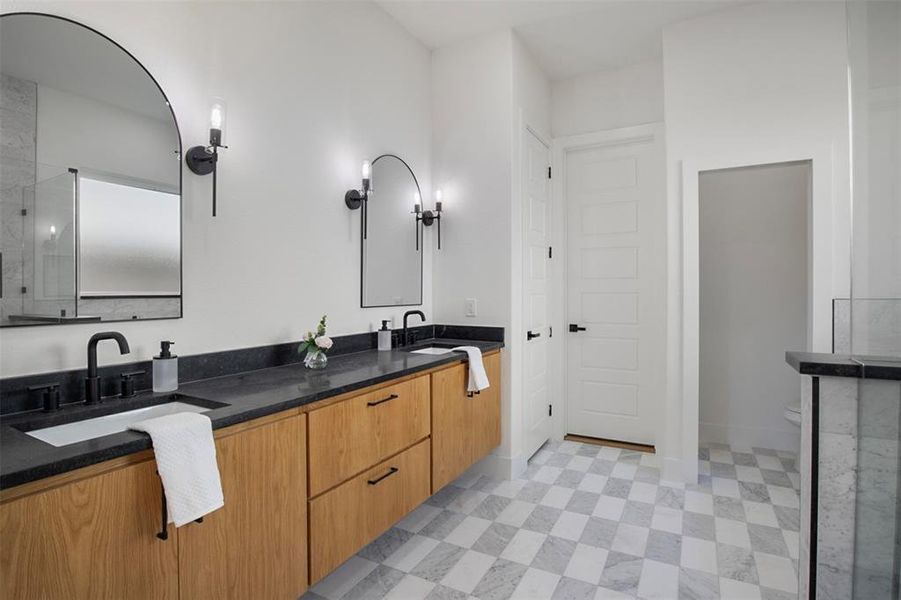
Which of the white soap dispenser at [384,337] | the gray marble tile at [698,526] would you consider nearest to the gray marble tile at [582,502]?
the gray marble tile at [698,526]

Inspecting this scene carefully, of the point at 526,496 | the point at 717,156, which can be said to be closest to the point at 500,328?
the point at 526,496

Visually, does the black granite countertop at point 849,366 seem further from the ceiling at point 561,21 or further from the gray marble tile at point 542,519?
the ceiling at point 561,21

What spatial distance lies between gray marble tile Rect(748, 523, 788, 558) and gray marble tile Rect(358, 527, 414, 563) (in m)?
1.69

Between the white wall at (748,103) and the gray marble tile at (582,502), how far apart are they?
636 mm

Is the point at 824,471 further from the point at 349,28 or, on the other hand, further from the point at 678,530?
the point at 349,28

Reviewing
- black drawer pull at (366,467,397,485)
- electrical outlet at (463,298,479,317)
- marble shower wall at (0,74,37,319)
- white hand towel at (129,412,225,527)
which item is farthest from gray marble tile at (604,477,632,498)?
marble shower wall at (0,74,37,319)

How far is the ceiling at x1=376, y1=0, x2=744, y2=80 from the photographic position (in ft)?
9.15

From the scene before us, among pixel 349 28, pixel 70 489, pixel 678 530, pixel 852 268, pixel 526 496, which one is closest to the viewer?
pixel 70 489

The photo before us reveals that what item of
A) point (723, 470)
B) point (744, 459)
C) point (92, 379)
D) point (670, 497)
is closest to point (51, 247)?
point (92, 379)

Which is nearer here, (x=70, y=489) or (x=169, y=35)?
(x=70, y=489)

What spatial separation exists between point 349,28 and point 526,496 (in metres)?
2.87

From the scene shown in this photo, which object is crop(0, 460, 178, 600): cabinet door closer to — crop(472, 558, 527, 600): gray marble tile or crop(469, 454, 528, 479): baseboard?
crop(472, 558, 527, 600): gray marble tile

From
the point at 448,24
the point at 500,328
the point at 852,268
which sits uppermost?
the point at 448,24

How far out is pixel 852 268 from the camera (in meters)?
1.33
